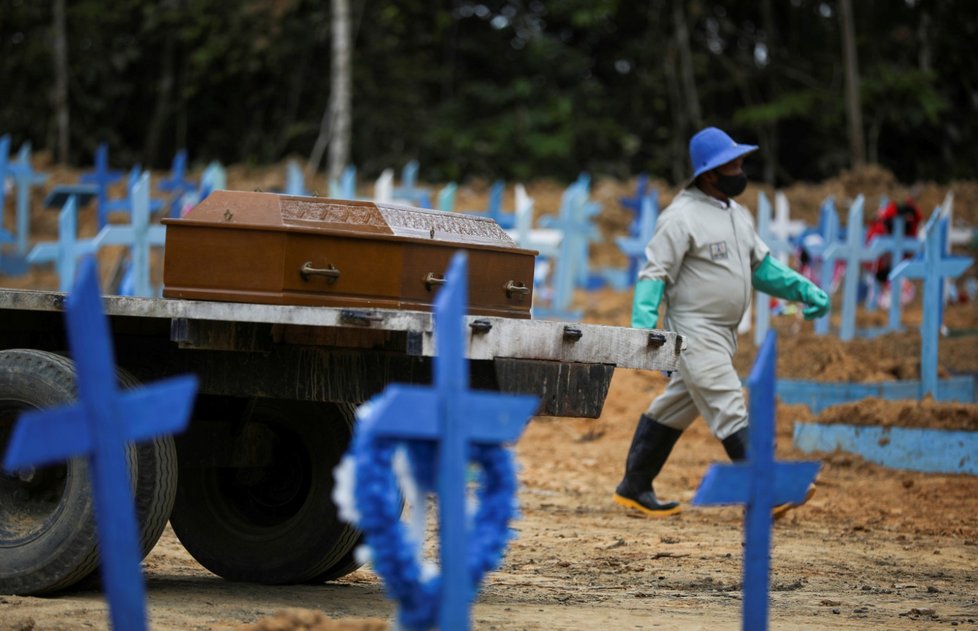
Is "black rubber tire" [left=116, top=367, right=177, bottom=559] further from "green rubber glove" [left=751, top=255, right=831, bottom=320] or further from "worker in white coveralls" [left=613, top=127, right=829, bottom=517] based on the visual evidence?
"green rubber glove" [left=751, top=255, right=831, bottom=320]

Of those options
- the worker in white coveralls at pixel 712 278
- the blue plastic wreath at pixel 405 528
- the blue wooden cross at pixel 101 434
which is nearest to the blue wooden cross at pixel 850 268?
the worker in white coveralls at pixel 712 278

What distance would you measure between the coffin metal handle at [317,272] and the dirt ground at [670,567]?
1078mm

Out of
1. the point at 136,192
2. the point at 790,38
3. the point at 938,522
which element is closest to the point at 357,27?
the point at 790,38

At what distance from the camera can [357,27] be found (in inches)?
1232

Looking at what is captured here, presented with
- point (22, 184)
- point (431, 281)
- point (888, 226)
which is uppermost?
point (22, 184)

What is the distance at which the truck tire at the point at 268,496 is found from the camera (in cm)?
566

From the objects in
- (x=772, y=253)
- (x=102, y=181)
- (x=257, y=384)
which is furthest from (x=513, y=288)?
(x=102, y=181)

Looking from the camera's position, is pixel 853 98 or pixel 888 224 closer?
pixel 888 224

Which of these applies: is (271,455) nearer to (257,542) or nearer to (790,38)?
(257,542)

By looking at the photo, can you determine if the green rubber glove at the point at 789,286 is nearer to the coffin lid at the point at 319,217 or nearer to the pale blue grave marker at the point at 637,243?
the coffin lid at the point at 319,217

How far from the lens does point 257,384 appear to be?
502 cm

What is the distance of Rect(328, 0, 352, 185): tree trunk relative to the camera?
78.4 ft

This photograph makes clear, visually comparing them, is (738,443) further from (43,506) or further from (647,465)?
(43,506)

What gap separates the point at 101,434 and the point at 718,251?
15.6 ft
